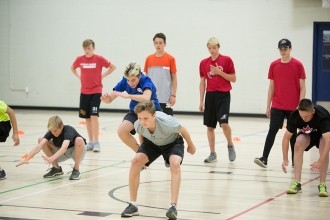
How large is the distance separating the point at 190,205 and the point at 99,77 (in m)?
5.27

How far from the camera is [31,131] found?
15039mm

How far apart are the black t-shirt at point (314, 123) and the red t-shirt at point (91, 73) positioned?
191 inches

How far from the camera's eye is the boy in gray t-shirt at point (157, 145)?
247 inches

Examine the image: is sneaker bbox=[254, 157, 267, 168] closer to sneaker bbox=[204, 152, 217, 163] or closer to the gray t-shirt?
sneaker bbox=[204, 152, 217, 163]

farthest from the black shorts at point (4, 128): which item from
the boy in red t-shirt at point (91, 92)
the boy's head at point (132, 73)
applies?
the boy in red t-shirt at point (91, 92)

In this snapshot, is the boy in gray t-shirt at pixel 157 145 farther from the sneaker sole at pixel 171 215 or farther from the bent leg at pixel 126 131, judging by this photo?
the bent leg at pixel 126 131

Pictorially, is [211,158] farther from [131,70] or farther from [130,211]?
[130,211]

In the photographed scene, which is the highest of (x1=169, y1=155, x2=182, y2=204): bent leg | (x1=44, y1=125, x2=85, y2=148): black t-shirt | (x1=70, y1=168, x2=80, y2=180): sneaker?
(x1=44, y1=125, x2=85, y2=148): black t-shirt

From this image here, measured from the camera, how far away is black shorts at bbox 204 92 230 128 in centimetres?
1023

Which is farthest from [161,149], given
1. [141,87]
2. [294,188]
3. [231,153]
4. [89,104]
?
[89,104]

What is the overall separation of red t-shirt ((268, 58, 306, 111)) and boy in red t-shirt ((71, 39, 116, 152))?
3490mm

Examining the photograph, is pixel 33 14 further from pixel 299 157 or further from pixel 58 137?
pixel 299 157

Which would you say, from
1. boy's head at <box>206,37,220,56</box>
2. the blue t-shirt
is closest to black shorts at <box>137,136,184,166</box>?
the blue t-shirt

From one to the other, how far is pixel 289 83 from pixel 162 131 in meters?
3.56
